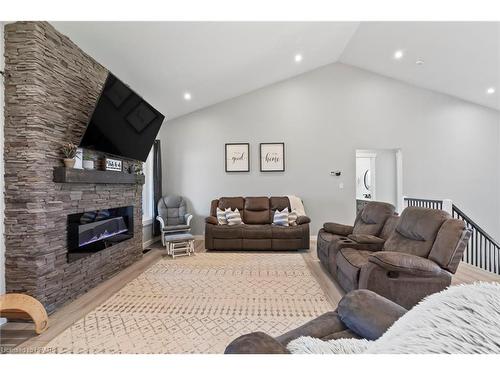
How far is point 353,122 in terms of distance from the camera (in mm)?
5238

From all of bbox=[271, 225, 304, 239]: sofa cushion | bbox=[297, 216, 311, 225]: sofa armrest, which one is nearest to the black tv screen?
bbox=[271, 225, 304, 239]: sofa cushion

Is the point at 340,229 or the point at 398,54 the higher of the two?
the point at 398,54

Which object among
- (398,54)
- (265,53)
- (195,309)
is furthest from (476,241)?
(265,53)

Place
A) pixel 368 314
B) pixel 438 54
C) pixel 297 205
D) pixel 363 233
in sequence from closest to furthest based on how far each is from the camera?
1. pixel 368 314
2. pixel 363 233
3. pixel 438 54
4. pixel 297 205

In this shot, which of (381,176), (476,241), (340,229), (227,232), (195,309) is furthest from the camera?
(381,176)

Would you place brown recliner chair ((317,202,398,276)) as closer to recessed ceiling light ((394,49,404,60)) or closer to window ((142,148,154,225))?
recessed ceiling light ((394,49,404,60))

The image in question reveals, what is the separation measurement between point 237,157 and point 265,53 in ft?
7.03

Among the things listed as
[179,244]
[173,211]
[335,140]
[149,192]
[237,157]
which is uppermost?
[335,140]

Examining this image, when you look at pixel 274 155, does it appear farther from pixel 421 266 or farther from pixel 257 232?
pixel 421 266

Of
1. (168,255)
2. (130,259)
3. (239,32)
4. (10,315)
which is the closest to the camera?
(10,315)

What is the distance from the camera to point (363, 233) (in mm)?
3162

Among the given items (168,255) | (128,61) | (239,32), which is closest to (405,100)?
(239,32)

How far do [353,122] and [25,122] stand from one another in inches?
206
